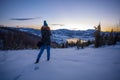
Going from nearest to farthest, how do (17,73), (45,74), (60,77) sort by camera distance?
1. (60,77)
2. (45,74)
3. (17,73)

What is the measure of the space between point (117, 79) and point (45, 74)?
9.16 ft

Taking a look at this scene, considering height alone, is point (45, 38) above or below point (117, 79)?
above

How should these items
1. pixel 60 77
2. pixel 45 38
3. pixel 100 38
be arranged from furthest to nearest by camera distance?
pixel 100 38
pixel 45 38
pixel 60 77

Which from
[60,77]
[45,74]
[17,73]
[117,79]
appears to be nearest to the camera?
[117,79]

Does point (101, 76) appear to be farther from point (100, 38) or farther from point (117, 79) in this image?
point (100, 38)

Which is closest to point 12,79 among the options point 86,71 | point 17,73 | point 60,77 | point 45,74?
point 17,73

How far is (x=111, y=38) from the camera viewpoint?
1769 cm

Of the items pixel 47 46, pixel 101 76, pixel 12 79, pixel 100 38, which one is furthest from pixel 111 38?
pixel 12 79

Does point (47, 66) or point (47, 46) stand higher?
point (47, 46)

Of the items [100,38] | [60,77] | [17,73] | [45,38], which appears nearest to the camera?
[60,77]

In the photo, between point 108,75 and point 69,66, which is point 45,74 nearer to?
point 69,66

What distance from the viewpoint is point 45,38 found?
7.85 metres

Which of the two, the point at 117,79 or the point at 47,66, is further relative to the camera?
the point at 47,66

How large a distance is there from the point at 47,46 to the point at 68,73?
7.41ft
